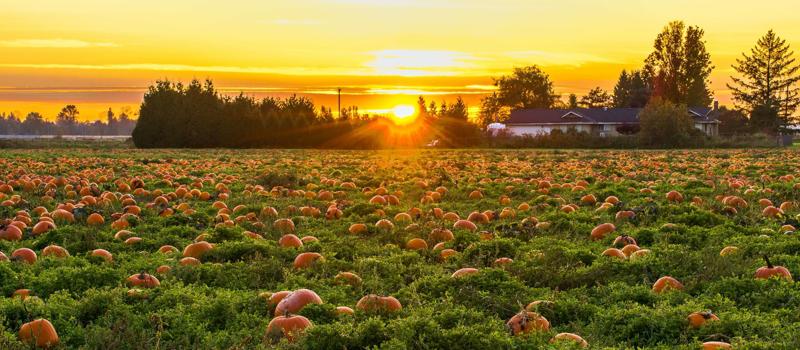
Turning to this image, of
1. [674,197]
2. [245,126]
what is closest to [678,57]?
[245,126]

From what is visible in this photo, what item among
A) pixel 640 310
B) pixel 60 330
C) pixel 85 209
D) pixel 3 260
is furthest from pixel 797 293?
pixel 85 209

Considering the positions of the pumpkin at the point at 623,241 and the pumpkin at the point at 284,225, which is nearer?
the pumpkin at the point at 623,241

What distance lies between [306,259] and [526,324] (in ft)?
8.96

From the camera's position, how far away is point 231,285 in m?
6.34

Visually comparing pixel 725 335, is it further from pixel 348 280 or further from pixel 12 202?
pixel 12 202

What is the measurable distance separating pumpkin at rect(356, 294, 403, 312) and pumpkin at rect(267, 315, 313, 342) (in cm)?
49

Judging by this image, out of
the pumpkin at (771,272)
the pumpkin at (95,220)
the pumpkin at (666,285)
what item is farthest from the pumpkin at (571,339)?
the pumpkin at (95,220)

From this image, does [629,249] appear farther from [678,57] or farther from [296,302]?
[678,57]

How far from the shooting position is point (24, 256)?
6.95 meters

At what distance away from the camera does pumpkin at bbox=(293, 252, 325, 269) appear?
6.90m

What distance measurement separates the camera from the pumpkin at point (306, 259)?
6902 millimetres

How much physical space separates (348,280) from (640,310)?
2278 mm

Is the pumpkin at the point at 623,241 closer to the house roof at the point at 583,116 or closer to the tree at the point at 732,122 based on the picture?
the house roof at the point at 583,116

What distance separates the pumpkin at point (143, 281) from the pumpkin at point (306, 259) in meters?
1.27
